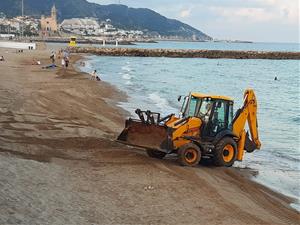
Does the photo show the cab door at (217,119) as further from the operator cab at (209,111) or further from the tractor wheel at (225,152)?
the tractor wheel at (225,152)

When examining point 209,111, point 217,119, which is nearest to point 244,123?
point 217,119

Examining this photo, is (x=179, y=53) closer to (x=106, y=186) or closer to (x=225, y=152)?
(x=225, y=152)

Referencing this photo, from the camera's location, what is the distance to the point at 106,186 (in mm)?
9805

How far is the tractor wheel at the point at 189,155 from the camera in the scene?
12.1 metres

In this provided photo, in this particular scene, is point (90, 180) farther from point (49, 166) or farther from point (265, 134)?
point (265, 134)

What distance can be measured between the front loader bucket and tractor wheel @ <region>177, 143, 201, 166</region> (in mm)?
415

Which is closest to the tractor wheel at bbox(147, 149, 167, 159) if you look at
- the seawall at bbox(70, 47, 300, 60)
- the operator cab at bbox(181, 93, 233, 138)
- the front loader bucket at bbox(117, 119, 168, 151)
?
the front loader bucket at bbox(117, 119, 168, 151)

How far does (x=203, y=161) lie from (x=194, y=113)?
1.44m

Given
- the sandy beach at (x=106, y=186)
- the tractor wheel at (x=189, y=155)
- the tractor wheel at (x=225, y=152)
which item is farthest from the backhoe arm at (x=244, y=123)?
the tractor wheel at (x=189, y=155)

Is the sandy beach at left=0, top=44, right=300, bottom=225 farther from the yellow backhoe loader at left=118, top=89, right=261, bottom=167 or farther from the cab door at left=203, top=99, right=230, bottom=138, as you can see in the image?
the cab door at left=203, top=99, right=230, bottom=138

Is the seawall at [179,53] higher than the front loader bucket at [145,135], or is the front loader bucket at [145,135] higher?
the front loader bucket at [145,135]

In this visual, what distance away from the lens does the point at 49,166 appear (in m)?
11.0

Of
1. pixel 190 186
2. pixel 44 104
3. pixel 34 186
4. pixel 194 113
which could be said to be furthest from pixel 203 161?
pixel 44 104

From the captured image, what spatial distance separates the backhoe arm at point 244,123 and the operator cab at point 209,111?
0.45m
